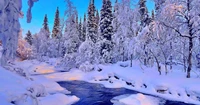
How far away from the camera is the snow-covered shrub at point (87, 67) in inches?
997

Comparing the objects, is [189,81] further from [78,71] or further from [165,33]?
[78,71]

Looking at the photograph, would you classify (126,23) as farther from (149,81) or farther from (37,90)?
(37,90)

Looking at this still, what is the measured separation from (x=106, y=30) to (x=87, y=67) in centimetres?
688

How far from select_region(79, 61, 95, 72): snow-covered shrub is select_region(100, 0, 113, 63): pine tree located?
9.70 ft

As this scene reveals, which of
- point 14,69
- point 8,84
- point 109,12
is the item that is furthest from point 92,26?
point 8,84

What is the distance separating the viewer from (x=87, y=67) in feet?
83.4

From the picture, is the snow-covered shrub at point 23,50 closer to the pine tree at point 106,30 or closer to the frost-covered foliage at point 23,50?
the frost-covered foliage at point 23,50

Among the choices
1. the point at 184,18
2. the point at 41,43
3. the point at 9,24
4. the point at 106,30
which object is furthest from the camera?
the point at 41,43

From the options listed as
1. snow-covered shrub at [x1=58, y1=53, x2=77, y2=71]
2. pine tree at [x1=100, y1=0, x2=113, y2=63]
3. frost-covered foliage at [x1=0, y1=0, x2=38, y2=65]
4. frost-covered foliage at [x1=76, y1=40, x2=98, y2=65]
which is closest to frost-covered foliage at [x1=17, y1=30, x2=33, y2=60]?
snow-covered shrub at [x1=58, y1=53, x2=77, y2=71]

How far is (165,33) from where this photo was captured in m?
18.7

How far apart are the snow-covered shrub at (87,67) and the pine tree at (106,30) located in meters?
2.96

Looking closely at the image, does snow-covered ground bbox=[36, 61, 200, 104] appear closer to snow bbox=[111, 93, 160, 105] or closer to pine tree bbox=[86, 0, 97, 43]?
snow bbox=[111, 93, 160, 105]

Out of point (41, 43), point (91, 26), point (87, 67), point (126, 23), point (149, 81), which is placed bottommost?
point (149, 81)

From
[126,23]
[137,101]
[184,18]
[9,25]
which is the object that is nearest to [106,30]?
[126,23]
